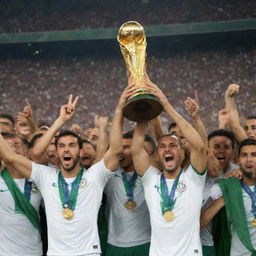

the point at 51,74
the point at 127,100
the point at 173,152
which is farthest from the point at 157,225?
the point at 51,74

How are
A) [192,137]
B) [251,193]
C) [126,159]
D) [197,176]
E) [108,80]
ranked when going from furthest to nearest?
[108,80] < [126,159] < [251,193] < [197,176] < [192,137]

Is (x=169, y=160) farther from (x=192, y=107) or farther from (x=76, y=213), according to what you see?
(x=76, y=213)

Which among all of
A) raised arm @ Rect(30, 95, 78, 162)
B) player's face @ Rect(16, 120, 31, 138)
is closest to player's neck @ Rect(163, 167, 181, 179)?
raised arm @ Rect(30, 95, 78, 162)

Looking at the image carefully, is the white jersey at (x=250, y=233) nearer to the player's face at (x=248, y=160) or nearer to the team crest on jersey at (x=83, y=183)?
the player's face at (x=248, y=160)

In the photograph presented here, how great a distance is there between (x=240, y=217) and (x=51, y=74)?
282 inches

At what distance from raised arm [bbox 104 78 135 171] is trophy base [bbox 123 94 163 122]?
5 centimetres

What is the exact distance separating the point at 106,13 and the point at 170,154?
273 inches

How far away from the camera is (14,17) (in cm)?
1267

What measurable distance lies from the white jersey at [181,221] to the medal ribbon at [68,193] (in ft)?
1.90

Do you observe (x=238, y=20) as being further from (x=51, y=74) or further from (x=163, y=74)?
(x=51, y=74)

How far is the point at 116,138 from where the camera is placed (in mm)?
6035

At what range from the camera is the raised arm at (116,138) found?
5949 millimetres

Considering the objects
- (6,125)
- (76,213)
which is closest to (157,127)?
(76,213)

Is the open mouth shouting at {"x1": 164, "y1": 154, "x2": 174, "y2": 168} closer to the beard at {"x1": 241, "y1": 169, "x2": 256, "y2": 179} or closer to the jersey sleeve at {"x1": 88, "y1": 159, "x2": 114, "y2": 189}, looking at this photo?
the jersey sleeve at {"x1": 88, "y1": 159, "x2": 114, "y2": 189}
